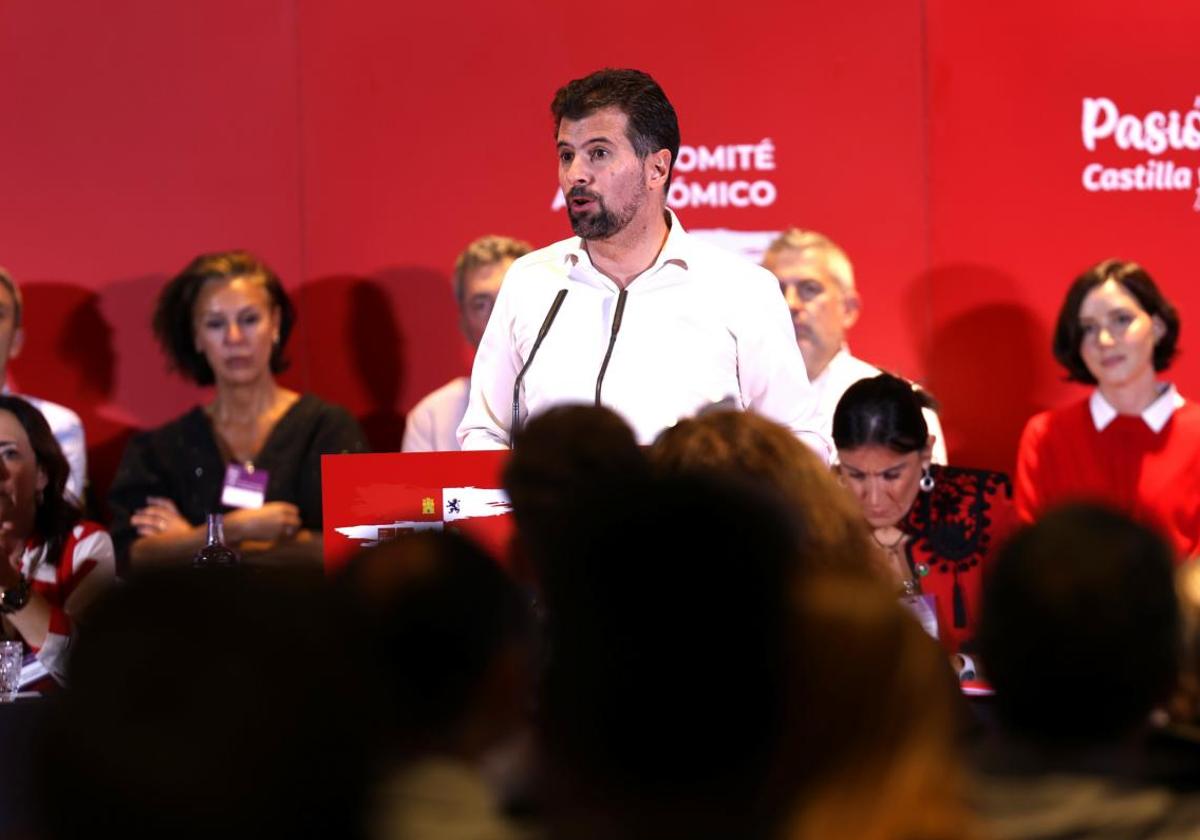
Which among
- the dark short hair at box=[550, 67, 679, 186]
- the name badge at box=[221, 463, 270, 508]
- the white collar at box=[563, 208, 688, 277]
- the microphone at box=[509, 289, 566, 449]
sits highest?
the dark short hair at box=[550, 67, 679, 186]

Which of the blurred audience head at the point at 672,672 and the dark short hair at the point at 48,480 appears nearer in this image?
the blurred audience head at the point at 672,672

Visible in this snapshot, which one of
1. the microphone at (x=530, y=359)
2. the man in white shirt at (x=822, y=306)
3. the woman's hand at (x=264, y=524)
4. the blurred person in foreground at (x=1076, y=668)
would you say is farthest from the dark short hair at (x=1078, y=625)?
the man in white shirt at (x=822, y=306)

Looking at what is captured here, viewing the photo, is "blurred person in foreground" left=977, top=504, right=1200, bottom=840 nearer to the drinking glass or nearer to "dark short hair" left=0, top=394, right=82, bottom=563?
the drinking glass

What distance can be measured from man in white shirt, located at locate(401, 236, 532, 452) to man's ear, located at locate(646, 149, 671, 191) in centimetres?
156

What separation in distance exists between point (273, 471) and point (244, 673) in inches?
150

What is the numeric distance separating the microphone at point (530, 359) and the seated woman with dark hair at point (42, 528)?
103cm

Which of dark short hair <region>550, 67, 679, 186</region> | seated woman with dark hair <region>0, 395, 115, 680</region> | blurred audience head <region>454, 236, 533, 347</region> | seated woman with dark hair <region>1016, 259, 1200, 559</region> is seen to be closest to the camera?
dark short hair <region>550, 67, 679, 186</region>

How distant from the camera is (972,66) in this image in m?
5.59

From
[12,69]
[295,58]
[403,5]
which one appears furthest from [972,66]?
[12,69]

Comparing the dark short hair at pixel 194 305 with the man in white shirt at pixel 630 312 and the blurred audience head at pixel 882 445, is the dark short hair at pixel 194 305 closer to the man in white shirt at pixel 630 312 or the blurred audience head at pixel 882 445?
the man in white shirt at pixel 630 312

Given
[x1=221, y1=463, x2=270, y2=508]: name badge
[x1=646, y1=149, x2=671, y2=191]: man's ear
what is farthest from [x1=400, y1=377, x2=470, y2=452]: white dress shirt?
[x1=646, y1=149, x2=671, y2=191]: man's ear

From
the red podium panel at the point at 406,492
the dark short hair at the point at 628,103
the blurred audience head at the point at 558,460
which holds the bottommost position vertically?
the red podium panel at the point at 406,492

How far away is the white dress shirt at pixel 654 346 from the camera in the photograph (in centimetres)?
349

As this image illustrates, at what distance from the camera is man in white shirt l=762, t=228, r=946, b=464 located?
5.16 meters
